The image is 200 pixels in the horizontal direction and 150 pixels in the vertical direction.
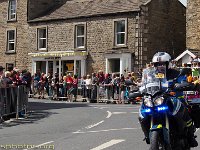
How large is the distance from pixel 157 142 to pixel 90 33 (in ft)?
93.3

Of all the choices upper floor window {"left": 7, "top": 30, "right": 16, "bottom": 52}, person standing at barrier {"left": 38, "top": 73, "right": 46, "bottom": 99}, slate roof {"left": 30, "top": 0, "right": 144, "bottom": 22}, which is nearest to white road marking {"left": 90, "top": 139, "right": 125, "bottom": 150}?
person standing at barrier {"left": 38, "top": 73, "right": 46, "bottom": 99}

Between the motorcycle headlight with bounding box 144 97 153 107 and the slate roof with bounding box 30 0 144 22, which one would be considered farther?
the slate roof with bounding box 30 0 144 22

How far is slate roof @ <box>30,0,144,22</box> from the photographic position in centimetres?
3338

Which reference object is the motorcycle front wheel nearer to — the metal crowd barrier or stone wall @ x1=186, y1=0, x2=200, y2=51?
the metal crowd barrier

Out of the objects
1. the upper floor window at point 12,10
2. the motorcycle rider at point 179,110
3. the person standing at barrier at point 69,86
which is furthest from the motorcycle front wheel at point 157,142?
the upper floor window at point 12,10

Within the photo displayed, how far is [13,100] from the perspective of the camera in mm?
16031

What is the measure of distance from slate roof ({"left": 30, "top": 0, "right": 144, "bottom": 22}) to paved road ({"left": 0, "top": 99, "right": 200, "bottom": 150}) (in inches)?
716

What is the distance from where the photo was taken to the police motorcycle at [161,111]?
6879 mm

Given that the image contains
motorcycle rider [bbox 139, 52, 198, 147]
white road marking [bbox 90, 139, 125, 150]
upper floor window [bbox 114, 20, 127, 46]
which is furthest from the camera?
upper floor window [bbox 114, 20, 127, 46]

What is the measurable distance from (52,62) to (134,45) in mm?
8498

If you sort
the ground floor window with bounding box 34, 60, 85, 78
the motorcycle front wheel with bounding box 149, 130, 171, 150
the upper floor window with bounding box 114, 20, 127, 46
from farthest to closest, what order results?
the ground floor window with bounding box 34, 60, 85, 78 < the upper floor window with bounding box 114, 20, 127, 46 < the motorcycle front wheel with bounding box 149, 130, 171, 150

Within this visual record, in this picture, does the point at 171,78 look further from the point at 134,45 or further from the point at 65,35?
the point at 65,35

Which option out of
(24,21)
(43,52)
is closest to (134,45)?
(43,52)

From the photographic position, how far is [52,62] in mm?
37219
